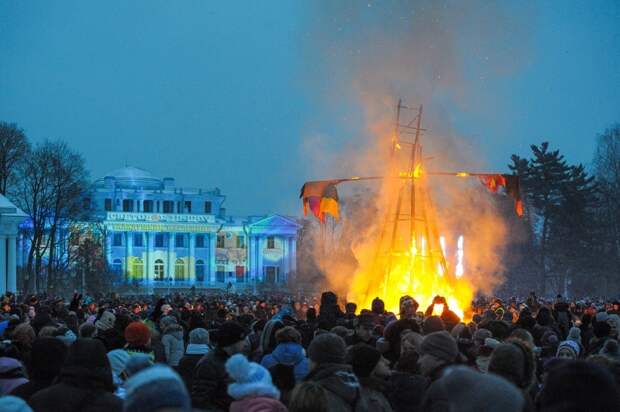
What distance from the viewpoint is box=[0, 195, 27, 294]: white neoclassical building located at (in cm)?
4069

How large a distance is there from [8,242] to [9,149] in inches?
328

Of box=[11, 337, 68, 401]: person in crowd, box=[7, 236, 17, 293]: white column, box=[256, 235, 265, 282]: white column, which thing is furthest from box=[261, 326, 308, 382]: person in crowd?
box=[256, 235, 265, 282]: white column

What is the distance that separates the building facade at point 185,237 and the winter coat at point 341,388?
354ft

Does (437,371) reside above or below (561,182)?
below

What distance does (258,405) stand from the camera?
19.9 ft

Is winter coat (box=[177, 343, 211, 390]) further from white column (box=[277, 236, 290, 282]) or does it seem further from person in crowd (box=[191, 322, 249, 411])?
white column (box=[277, 236, 290, 282])

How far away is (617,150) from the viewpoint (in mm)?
64625

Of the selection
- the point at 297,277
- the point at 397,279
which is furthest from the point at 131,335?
the point at 297,277

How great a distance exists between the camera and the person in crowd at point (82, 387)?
6.20m

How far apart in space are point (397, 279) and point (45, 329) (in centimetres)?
A: 1524

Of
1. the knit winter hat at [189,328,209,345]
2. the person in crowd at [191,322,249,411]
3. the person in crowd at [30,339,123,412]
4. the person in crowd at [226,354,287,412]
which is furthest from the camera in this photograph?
the knit winter hat at [189,328,209,345]

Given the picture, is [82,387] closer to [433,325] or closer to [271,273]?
[433,325]

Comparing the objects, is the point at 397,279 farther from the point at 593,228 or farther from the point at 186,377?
the point at 593,228

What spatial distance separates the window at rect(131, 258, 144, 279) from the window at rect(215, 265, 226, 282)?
8.52 meters
